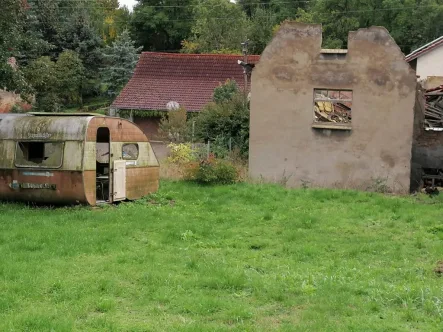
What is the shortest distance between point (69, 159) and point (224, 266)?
6221 mm

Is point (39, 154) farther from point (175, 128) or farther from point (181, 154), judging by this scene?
point (175, 128)

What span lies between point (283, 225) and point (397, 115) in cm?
773

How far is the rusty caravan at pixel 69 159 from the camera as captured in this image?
13.5m

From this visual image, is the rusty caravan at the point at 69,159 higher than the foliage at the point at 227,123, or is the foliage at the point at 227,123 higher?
the foliage at the point at 227,123

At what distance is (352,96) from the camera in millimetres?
18406

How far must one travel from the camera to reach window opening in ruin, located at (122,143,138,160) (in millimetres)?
15203

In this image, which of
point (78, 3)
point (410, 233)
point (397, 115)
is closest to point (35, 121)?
point (410, 233)

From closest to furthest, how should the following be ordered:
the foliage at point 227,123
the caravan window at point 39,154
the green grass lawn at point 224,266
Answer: the green grass lawn at point 224,266 → the caravan window at point 39,154 → the foliage at point 227,123

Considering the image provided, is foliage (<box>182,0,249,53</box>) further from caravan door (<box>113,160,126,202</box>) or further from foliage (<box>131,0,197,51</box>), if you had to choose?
caravan door (<box>113,160,126,202</box>)

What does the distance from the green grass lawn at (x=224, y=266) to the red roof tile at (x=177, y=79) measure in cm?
1940

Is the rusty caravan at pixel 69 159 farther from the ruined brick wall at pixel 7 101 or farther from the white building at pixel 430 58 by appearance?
the ruined brick wall at pixel 7 101

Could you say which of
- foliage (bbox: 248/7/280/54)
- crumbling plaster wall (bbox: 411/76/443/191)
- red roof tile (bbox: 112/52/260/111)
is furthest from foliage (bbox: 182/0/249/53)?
crumbling plaster wall (bbox: 411/76/443/191)

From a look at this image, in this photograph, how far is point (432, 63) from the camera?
2944 centimetres

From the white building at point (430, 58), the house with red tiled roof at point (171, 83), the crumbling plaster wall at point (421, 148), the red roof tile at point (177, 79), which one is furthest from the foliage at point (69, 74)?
the crumbling plaster wall at point (421, 148)
